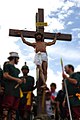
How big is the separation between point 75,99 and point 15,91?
4.74 feet

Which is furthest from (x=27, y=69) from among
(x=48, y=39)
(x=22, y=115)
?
(x=48, y=39)

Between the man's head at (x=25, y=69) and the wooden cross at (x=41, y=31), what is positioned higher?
the wooden cross at (x=41, y=31)

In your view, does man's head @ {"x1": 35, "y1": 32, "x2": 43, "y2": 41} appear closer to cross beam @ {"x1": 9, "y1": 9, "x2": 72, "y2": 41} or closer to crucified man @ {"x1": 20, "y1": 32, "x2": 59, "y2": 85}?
crucified man @ {"x1": 20, "y1": 32, "x2": 59, "y2": 85}

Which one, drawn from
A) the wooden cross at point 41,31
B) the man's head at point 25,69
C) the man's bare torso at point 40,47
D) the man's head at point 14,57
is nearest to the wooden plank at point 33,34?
the wooden cross at point 41,31

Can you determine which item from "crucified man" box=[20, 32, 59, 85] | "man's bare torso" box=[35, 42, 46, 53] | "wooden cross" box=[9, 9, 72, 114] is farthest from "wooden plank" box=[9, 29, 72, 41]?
"man's bare torso" box=[35, 42, 46, 53]

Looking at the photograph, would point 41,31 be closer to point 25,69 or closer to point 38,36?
point 38,36

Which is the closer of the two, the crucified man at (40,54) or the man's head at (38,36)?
the crucified man at (40,54)

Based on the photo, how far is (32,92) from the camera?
933cm

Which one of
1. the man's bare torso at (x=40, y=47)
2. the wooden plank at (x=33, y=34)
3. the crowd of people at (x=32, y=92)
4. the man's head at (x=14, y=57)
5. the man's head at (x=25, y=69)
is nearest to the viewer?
the crowd of people at (x=32, y=92)

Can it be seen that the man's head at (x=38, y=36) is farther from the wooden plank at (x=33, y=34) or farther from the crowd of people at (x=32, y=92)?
the wooden plank at (x=33, y=34)

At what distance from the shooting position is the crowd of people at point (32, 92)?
791cm

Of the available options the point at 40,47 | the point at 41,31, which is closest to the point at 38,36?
the point at 40,47

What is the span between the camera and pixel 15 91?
7957 mm

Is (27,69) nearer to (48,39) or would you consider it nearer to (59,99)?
(59,99)
